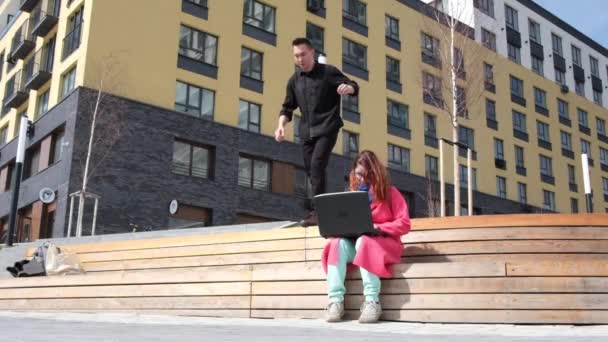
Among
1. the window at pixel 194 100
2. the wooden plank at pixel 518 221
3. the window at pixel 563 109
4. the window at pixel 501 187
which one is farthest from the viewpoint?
the window at pixel 563 109

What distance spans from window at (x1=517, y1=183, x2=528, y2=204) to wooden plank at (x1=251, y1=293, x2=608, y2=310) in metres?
36.7

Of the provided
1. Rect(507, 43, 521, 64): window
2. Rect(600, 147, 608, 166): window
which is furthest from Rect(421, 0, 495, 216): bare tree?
Rect(600, 147, 608, 166): window

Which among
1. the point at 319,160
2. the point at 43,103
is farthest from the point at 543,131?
the point at 319,160

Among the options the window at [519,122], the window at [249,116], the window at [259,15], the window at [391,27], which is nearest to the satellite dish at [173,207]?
the window at [249,116]

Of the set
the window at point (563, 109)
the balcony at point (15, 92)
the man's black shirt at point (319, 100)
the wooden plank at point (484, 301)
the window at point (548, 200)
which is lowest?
the wooden plank at point (484, 301)

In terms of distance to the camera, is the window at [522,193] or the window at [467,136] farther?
the window at [522,193]

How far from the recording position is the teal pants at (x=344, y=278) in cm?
512

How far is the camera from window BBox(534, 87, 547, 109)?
43.4m

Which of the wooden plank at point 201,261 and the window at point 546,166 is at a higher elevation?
the window at point 546,166

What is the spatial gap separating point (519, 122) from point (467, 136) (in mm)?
6627

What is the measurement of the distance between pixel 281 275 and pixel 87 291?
2386 mm

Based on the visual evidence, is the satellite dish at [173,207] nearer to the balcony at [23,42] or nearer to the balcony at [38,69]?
the balcony at [38,69]

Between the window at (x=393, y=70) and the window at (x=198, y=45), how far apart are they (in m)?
10.8

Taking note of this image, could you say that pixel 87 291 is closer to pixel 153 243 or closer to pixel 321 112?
pixel 153 243
